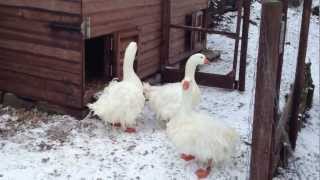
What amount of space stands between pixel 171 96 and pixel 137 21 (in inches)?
81.1

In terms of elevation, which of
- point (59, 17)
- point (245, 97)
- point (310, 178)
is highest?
point (59, 17)

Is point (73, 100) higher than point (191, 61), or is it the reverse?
point (191, 61)

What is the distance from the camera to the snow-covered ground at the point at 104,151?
18.9 feet

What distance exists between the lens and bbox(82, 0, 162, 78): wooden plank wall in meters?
6.94

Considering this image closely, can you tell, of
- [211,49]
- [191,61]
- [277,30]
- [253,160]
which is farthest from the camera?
[211,49]

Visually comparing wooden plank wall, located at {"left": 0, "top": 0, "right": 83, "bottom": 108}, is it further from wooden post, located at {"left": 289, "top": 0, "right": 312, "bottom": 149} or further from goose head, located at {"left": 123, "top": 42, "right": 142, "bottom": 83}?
wooden post, located at {"left": 289, "top": 0, "right": 312, "bottom": 149}

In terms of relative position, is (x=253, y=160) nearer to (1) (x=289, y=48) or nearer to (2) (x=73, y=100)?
(2) (x=73, y=100)

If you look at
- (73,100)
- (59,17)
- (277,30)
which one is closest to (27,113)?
(73,100)

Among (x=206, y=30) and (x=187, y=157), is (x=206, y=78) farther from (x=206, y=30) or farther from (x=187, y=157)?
(x=187, y=157)

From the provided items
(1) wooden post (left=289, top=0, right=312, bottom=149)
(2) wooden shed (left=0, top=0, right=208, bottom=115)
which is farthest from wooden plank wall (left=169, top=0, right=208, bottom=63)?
(1) wooden post (left=289, top=0, right=312, bottom=149)

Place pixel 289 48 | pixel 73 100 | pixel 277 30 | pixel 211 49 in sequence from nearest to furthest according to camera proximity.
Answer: pixel 277 30, pixel 73 100, pixel 211 49, pixel 289 48

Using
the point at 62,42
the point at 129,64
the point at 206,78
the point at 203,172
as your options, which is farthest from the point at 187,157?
the point at 206,78

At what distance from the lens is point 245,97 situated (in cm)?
880

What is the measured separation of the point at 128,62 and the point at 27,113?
186 cm
